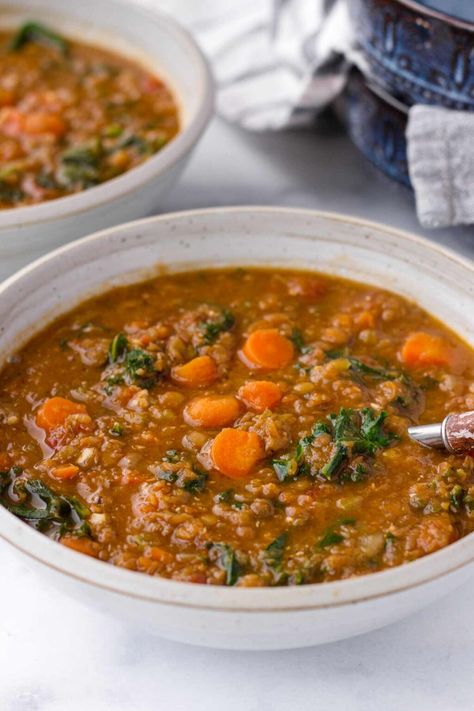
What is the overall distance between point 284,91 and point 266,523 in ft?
9.91

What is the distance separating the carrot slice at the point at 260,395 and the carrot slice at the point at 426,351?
52 cm

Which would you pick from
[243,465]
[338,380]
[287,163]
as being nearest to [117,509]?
[243,465]

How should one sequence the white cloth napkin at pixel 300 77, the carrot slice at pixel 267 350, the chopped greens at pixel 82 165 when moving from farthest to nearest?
1. the chopped greens at pixel 82 165
2. the white cloth napkin at pixel 300 77
3. the carrot slice at pixel 267 350

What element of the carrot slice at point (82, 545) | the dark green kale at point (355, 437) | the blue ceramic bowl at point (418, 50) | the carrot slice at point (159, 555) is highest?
the blue ceramic bowl at point (418, 50)

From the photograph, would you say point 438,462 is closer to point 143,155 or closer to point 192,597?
point 192,597

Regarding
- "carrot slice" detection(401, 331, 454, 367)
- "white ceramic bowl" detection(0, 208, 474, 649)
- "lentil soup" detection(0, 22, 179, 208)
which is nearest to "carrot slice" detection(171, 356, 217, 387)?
"white ceramic bowl" detection(0, 208, 474, 649)

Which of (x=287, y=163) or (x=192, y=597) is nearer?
(x=192, y=597)

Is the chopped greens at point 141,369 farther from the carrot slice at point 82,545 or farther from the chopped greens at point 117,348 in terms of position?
the carrot slice at point 82,545

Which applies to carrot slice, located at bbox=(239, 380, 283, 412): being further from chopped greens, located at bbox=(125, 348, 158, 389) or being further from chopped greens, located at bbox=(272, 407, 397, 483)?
chopped greens, located at bbox=(125, 348, 158, 389)

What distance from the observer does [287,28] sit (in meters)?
5.73

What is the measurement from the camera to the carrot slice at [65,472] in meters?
3.37

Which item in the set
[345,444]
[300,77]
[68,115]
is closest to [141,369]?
[345,444]

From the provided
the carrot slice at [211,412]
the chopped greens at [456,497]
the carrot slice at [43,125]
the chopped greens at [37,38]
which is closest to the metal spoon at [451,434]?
the chopped greens at [456,497]

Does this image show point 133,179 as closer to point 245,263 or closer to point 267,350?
point 245,263
